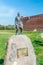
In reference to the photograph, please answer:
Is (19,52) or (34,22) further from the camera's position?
(34,22)

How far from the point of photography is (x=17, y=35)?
5.84 meters

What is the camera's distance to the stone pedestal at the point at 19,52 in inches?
223

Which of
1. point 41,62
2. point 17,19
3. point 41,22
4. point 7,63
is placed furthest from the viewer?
point 41,22

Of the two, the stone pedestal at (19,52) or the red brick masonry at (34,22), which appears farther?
the red brick masonry at (34,22)

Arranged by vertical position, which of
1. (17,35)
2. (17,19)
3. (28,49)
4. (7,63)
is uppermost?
(17,19)

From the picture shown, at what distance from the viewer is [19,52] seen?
18.9 feet

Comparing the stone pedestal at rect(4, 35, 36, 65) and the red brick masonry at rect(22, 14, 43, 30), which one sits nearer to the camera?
the stone pedestal at rect(4, 35, 36, 65)

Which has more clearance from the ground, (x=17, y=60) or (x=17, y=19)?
(x=17, y=19)

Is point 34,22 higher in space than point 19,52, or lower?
higher

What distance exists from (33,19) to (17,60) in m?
31.1

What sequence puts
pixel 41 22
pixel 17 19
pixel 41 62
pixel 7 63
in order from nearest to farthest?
pixel 7 63 < pixel 17 19 < pixel 41 62 < pixel 41 22

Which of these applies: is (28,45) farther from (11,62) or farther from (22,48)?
(11,62)

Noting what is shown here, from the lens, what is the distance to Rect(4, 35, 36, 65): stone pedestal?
18.6ft

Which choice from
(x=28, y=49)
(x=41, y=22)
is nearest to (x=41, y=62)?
(x=28, y=49)
